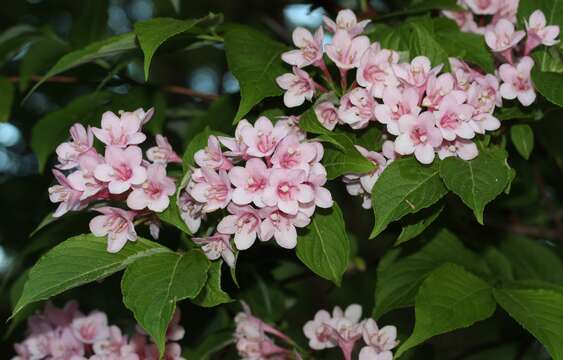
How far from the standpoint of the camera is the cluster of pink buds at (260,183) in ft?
5.37

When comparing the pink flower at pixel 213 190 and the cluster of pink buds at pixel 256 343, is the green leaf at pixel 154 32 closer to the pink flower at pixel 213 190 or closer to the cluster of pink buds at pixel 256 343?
the pink flower at pixel 213 190

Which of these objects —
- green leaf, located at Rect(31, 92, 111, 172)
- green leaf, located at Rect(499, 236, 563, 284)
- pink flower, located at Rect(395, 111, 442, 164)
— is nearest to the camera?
pink flower, located at Rect(395, 111, 442, 164)

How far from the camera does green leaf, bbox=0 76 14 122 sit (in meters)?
2.44

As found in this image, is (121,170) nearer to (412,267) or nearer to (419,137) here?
(419,137)

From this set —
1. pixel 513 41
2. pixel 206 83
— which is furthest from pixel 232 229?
pixel 206 83

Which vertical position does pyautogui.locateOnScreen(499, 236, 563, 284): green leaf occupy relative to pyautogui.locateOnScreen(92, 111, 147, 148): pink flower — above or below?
below

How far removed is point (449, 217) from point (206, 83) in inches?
246

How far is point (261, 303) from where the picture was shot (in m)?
2.52

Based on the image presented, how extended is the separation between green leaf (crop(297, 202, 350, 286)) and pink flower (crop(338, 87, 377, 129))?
0.62 feet

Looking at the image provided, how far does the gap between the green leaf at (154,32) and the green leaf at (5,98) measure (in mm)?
718

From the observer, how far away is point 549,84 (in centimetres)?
183

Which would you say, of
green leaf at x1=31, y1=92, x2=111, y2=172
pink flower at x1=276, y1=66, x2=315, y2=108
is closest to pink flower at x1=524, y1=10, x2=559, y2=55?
pink flower at x1=276, y1=66, x2=315, y2=108

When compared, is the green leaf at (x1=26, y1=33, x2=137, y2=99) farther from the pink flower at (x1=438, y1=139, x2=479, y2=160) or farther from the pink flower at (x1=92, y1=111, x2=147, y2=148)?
the pink flower at (x1=438, y1=139, x2=479, y2=160)

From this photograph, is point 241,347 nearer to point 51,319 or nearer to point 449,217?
point 51,319
